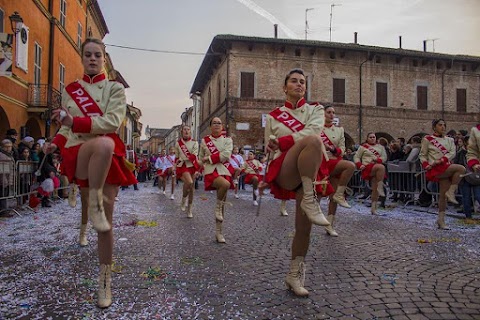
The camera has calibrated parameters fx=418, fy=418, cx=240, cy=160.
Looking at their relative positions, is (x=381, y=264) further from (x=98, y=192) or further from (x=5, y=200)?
(x=5, y=200)

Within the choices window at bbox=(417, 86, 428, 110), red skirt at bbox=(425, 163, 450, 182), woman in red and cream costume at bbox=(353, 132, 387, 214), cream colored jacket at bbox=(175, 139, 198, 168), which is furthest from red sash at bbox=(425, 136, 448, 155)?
window at bbox=(417, 86, 428, 110)

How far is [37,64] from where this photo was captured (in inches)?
778

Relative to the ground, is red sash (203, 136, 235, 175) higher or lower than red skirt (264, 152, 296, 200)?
higher

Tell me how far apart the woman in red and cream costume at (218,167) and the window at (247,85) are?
80.8ft

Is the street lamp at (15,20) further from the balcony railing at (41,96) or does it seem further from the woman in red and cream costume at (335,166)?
the woman in red and cream costume at (335,166)

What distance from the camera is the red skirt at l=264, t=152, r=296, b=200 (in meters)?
4.04

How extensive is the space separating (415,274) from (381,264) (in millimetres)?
527

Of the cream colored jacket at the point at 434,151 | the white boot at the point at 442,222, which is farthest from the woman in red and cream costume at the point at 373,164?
the white boot at the point at 442,222

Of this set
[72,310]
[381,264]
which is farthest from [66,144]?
[381,264]

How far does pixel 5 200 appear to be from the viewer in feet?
32.5

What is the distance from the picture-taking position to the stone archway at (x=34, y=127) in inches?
795

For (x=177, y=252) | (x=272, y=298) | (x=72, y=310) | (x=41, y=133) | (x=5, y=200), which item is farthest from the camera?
(x=41, y=133)

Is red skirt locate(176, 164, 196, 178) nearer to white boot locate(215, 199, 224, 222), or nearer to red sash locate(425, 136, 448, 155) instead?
white boot locate(215, 199, 224, 222)

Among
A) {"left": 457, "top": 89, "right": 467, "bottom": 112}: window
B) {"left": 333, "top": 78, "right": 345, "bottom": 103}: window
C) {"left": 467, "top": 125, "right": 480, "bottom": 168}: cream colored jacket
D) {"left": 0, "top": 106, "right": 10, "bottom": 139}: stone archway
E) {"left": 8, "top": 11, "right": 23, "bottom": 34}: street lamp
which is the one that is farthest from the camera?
{"left": 457, "top": 89, "right": 467, "bottom": 112}: window
